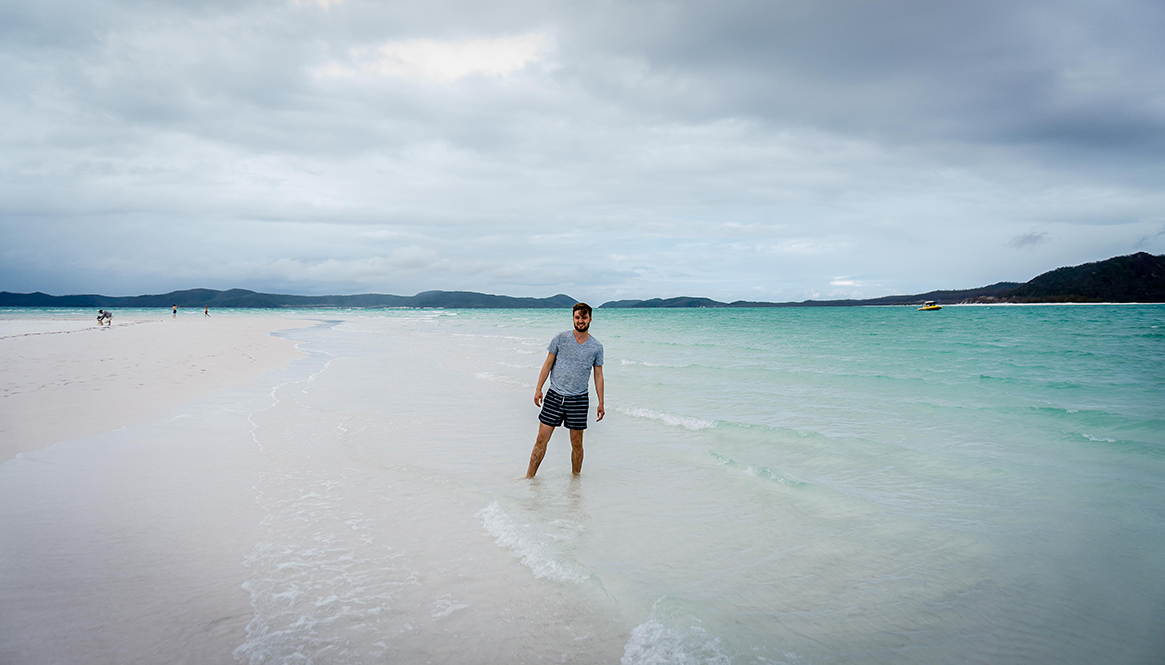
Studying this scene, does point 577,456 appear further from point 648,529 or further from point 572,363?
point 648,529

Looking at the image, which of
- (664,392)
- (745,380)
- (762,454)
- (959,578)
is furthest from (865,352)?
(959,578)

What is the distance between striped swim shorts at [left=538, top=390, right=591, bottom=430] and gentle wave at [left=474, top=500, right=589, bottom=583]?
1.17 metres

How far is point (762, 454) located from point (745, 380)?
310 inches

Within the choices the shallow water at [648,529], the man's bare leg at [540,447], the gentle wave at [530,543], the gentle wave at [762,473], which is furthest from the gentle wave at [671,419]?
the gentle wave at [530,543]

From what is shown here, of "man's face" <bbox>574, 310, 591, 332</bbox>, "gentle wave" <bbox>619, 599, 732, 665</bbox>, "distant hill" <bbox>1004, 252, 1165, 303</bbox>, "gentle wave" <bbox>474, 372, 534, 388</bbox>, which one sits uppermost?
"distant hill" <bbox>1004, 252, 1165, 303</bbox>

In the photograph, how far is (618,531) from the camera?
5082 mm

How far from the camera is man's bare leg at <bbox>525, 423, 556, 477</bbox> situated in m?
6.21

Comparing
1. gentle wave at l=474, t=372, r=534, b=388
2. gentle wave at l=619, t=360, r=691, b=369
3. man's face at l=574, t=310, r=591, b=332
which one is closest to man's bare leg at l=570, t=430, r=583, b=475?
man's face at l=574, t=310, r=591, b=332

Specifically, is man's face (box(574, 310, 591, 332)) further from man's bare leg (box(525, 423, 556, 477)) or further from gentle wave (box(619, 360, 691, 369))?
gentle wave (box(619, 360, 691, 369))

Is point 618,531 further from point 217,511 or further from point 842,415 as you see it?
point 842,415

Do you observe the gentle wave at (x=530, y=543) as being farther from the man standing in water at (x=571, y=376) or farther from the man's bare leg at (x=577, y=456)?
the man's bare leg at (x=577, y=456)

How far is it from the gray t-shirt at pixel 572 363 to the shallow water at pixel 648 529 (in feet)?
4.22

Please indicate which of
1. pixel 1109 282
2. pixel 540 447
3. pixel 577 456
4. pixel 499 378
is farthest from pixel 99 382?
pixel 1109 282

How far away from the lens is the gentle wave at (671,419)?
9.61 m
